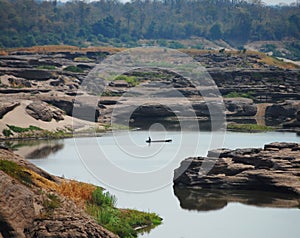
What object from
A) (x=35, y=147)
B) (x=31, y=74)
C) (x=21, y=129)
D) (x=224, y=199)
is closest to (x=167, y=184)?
(x=224, y=199)

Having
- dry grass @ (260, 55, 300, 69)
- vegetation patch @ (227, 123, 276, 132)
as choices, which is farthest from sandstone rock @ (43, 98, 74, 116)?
dry grass @ (260, 55, 300, 69)

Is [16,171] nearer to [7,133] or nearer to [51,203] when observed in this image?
[51,203]

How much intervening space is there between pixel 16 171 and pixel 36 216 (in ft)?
6.07

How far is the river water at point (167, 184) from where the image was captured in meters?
23.1

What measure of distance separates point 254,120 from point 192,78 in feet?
52.3

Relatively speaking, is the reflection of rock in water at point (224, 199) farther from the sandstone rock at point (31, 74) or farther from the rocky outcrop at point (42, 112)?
the sandstone rock at point (31, 74)

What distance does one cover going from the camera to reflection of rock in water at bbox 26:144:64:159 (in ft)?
125

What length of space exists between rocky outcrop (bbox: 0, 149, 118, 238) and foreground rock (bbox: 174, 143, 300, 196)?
1104 centimetres

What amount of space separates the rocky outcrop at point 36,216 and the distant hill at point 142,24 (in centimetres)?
11145

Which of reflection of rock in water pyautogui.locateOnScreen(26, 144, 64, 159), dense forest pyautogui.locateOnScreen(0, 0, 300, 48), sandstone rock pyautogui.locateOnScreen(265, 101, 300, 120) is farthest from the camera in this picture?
dense forest pyautogui.locateOnScreen(0, 0, 300, 48)

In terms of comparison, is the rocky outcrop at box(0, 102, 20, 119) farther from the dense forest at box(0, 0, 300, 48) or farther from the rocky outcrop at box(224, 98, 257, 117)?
the dense forest at box(0, 0, 300, 48)

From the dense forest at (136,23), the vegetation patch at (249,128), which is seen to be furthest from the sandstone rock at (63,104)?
the dense forest at (136,23)

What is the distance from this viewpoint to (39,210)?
16.9m

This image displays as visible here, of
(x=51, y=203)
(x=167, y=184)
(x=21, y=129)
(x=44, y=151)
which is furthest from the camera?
(x=21, y=129)
